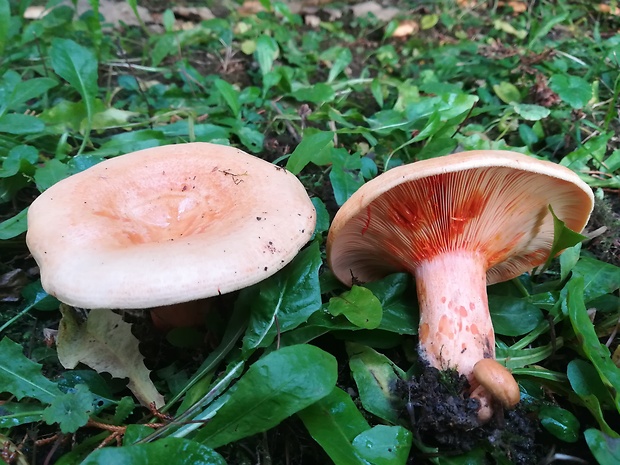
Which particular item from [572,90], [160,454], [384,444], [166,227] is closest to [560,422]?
[384,444]

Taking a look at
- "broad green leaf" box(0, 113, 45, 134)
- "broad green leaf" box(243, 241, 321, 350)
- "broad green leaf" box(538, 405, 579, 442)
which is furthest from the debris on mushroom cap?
"broad green leaf" box(0, 113, 45, 134)

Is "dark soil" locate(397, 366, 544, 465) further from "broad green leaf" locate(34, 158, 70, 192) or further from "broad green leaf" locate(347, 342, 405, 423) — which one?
"broad green leaf" locate(34, 158, 70, 192)

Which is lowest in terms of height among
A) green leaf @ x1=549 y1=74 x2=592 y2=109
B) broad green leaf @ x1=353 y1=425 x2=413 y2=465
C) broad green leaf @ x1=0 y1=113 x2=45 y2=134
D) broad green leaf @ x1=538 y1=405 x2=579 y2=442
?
broad green leaf @ x1=538 y1=405 x2=579 y2=442

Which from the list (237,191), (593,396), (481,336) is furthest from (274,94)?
(593,396)

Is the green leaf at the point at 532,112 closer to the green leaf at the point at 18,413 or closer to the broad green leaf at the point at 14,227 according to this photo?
the broad green leaf at the point at 14,227

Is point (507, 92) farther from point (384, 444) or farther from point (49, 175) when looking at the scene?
point (49, 175)

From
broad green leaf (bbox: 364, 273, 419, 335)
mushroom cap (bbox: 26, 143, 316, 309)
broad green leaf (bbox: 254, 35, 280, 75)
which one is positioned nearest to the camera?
mushroom cap (bbox: 26, 143, 316, 309)

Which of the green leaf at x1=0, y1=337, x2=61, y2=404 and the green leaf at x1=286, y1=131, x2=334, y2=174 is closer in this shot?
the green leaf at x1=0, y1=337, x2=61, y2=404
